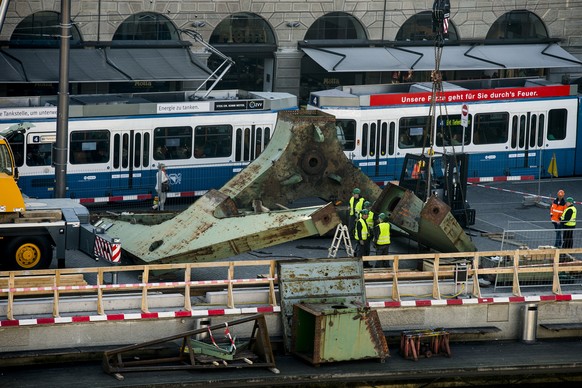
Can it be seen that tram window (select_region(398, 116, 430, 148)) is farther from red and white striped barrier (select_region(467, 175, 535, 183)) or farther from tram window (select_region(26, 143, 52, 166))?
tram window (select_region(26, 143, 52, 166))

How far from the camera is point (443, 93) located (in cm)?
4297

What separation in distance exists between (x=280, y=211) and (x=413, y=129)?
1234 centimetres

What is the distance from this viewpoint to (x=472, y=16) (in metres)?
53.3

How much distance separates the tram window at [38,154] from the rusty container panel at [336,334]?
13143 millimetres

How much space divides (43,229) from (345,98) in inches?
533

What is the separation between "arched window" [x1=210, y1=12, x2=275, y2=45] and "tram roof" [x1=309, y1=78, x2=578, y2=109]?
6.57 m

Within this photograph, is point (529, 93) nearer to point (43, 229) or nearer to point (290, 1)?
point (290, 1)

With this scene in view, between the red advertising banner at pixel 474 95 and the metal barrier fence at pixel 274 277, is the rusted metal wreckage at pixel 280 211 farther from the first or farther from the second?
the red advertising banner at pixel 474 95

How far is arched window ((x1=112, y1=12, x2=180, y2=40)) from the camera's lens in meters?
48.2

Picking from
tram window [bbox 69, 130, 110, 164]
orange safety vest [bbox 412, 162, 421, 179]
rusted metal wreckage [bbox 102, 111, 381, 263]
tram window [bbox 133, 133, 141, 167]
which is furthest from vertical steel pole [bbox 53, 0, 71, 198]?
orange safety vest [bbox 412, 162, 421, 179]

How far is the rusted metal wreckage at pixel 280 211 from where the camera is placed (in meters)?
30.8

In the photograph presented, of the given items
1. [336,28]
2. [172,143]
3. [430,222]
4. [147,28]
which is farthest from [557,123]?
[430,222]

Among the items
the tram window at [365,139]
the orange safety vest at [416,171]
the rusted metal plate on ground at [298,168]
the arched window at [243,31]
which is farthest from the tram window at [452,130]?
the arched window at [243,31]

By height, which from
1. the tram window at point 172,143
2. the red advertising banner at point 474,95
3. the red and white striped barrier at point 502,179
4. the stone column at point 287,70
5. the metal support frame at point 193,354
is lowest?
the metal support frame at point 193,354
